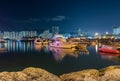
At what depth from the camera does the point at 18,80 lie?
721cm

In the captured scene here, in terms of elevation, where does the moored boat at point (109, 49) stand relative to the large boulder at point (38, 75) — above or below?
below

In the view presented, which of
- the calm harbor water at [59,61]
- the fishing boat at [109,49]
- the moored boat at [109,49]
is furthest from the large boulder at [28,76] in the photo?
the moored boat at [109,49]

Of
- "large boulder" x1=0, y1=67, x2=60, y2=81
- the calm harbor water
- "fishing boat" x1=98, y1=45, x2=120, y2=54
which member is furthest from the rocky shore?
"fishing boat" x1=98, y1=45, x2=120, y2=54

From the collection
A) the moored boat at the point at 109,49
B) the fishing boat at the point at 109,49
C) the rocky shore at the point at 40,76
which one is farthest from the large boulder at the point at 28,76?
the moored boat at the point at 109,49

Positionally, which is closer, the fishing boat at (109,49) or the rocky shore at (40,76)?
the rocky shore at (40,76)

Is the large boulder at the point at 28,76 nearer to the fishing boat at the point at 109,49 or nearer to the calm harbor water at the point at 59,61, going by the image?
the calm harbor water at the point at 59,61

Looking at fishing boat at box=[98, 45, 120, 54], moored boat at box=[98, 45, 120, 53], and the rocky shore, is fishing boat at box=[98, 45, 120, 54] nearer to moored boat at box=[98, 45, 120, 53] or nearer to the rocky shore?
moored boat at box=[98, 45, 120, 53]

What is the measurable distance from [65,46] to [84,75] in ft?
187

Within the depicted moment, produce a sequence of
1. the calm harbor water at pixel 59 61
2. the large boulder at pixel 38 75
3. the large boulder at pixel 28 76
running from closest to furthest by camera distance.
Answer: the large boulder at pixel 28 76, the large boulder at pixel 38 75, the calm harbor water at pixel 59 61

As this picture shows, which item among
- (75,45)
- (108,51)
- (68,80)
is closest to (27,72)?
(68,80)

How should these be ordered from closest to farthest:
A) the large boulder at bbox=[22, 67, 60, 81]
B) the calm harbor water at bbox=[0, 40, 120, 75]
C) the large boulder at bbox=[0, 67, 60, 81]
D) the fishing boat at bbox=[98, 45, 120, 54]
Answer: the large boulder at bbox=[0, 67, 60, 81]
the large boulder at bbox=[22, 67, 60, 81]
the calm harbor water at bbox=[0, 40, 120, 75]
the fishing boat at bbox=[98, 45, 120, 54]

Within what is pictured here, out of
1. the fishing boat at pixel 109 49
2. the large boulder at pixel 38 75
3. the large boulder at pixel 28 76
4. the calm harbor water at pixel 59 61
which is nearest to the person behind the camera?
the large boulder at pixel 28 76

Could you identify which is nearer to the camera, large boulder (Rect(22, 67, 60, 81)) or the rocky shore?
the rocky shore

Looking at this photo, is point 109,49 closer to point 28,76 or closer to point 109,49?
point 109,49
